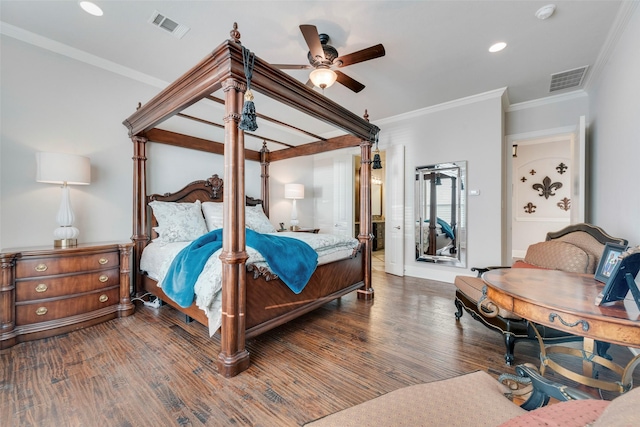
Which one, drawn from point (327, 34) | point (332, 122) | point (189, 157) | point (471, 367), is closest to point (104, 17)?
point (189, 157)

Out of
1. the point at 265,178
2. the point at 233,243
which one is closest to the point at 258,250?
the point at 233,243

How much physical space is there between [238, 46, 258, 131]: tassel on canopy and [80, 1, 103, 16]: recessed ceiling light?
161 cm

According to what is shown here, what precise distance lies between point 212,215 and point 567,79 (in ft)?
16.5

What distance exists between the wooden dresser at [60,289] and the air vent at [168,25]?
7.20ft

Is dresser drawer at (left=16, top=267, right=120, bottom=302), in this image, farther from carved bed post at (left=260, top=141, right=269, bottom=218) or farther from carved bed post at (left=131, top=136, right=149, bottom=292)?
carved bed post at (left=260, top=141, right=269, bottom=218)

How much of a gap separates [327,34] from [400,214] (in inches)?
122

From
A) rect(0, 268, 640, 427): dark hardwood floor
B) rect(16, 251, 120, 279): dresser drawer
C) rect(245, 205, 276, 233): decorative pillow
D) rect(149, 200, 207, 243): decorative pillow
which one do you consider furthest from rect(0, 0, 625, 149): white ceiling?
rect(0, 268, 640, 427): dark hardwood floor

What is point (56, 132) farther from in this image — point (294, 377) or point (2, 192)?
point (294, 377)

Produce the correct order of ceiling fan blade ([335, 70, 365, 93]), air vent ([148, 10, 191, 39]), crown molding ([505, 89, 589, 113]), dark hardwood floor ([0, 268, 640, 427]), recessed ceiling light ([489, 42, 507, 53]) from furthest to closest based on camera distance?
crown molding ([505, 89, 589, 113])
recessed ceiling light ([489, 42, 507, 53])
ceiling fan blade ([335, 70, 365, 93])
air vent ([148, 10, 191, 39])
dark hardwood floor ([0, 268, 640, 427])

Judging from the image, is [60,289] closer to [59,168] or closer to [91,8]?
[59,168]

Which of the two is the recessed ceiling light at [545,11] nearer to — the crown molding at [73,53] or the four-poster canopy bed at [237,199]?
the four-poster canopy bed at [237,199]

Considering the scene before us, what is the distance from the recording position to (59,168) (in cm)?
241

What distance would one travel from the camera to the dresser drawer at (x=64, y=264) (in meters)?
2.21

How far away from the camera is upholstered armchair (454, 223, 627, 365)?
1.92m
